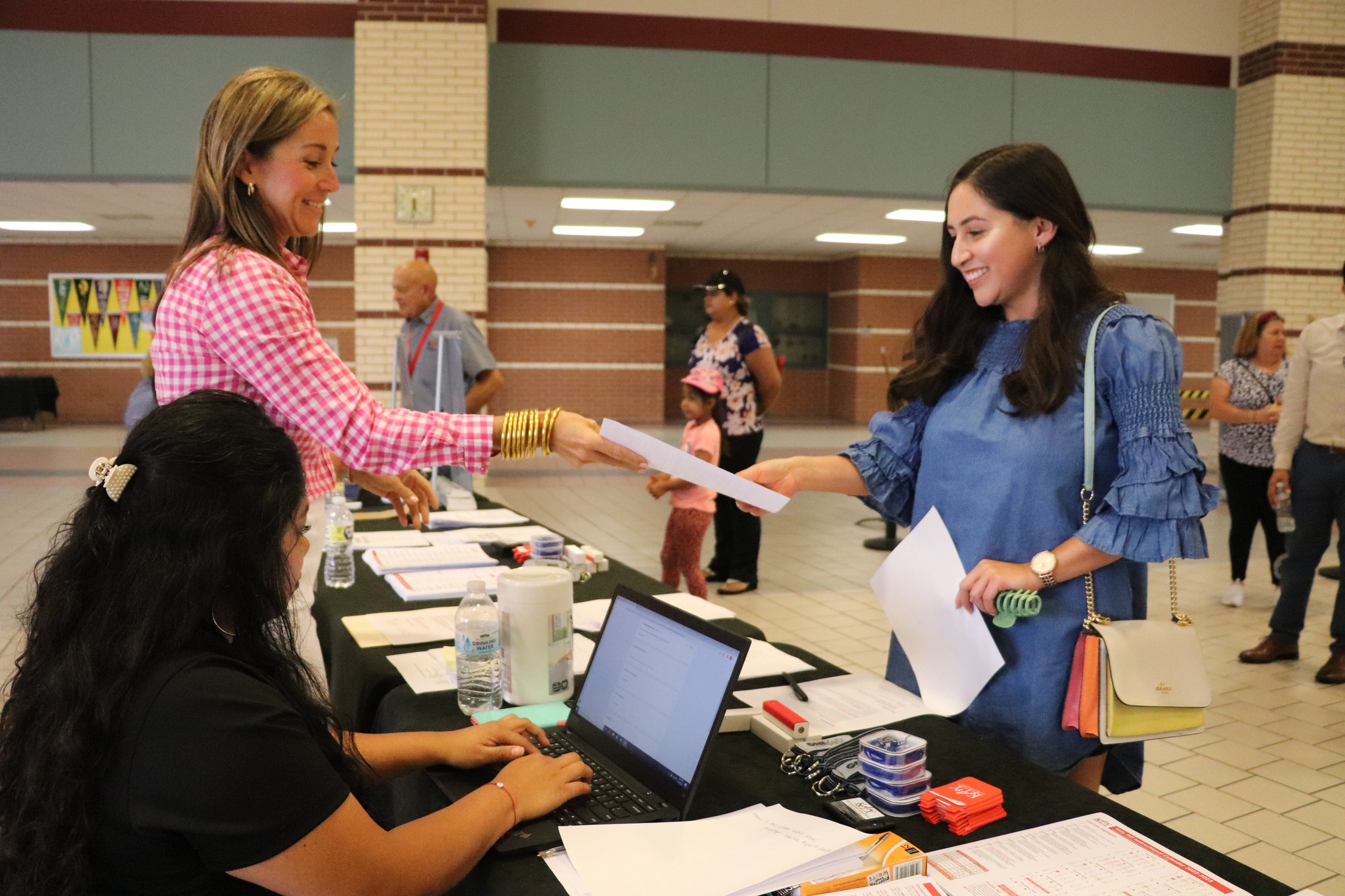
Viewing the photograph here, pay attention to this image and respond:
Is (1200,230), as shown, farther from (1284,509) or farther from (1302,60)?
(1284,509)

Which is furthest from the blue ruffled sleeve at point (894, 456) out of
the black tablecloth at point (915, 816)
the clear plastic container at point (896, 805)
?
the clear plastic container at point (896, 805)

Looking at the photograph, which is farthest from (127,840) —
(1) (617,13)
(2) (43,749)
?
(1) (617,13)

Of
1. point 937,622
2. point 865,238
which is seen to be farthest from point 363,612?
point 865,238

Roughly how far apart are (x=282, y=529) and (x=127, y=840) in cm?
40

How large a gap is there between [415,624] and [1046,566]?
146 cm

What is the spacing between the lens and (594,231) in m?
14.9

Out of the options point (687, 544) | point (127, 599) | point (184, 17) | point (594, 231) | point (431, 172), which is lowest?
point (687, 544)

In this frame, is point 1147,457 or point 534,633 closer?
point 1147,457

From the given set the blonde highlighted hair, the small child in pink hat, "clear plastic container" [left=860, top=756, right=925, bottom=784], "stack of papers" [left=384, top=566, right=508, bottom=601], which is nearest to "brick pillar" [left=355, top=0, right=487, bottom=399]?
the small child in pink hat

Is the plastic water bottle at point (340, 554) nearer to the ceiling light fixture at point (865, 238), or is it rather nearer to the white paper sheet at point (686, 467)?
the white paper sheet at point (686, 467)

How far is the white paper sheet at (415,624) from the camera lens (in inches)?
90.9

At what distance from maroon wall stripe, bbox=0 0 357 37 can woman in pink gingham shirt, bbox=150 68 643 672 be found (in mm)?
6559

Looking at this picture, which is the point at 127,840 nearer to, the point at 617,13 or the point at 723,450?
Answer: the point at 723,450

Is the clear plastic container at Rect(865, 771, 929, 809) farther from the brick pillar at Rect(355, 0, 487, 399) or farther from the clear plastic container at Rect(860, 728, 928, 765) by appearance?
the brick pillar at Rect(355, 0, 487, 399)
